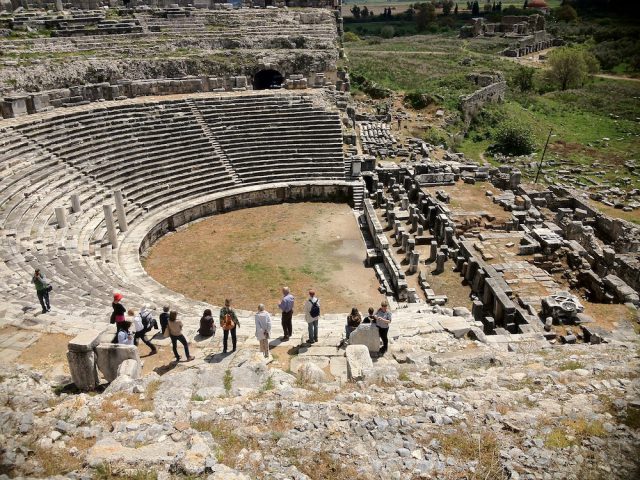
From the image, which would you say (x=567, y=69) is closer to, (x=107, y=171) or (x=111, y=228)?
(x=107, y=171)

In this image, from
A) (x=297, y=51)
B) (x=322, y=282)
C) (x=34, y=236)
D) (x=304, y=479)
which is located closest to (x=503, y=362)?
(x=304, y=479)

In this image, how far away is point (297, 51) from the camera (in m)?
33.7

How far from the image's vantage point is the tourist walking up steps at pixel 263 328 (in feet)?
35.3

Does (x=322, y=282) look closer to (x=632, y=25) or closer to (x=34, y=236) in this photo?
(x=34, y=236)

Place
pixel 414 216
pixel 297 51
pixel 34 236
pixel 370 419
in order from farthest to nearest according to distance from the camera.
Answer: pixel 297 51
pixel 414 216
pixel 34 236
pixel 370 419

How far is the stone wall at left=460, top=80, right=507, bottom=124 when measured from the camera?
37375mm

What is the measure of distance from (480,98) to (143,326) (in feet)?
113

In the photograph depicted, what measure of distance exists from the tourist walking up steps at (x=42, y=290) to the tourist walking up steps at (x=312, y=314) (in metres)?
6.16

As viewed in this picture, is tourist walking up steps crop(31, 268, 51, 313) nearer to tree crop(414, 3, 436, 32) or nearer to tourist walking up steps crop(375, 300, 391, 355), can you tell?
tourist walking up steps crop(375, 300, 391, 355)

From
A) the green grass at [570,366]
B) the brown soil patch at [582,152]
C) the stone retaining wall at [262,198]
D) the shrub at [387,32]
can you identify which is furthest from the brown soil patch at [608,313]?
the shrub at [387,32]

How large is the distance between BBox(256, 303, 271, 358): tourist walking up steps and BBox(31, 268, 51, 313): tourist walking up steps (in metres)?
5.32

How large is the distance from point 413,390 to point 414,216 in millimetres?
14224

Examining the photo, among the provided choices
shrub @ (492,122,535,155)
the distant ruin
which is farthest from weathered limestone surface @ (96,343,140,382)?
the distant ruin

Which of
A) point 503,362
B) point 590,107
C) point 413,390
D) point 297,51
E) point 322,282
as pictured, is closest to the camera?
point 413,390
